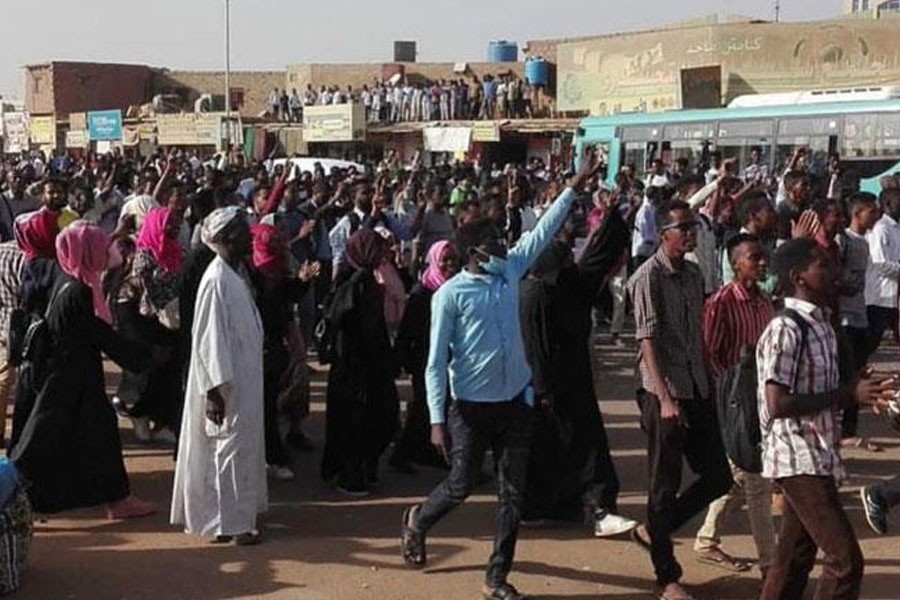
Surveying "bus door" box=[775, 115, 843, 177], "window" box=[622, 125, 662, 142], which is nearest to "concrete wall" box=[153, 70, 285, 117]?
"window" box=[622, 125, 662, 142]

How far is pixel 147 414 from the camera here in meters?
8.19

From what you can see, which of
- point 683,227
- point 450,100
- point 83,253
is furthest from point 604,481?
point 450,100

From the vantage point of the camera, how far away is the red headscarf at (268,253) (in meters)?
7.23

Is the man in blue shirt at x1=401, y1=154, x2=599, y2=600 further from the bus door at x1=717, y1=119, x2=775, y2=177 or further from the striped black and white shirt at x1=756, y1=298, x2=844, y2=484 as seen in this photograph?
the bus door at x1=717, y1=119, x2=775, y2=177

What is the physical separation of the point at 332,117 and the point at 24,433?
96.3 ft

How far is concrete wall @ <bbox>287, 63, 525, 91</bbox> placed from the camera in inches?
1649

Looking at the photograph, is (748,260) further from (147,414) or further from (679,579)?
(147,414)

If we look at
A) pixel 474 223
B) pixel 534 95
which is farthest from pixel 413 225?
pixel 534 95

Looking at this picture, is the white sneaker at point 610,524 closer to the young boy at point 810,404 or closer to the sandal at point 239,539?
the sandal at point 239,539

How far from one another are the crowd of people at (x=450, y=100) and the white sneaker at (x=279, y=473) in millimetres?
29962

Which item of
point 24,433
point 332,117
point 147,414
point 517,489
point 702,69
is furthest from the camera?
point 332,117

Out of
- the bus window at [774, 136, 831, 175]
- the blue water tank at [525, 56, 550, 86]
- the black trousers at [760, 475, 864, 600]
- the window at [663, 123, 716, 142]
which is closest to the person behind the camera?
the black trousers at [760, 475, 864, 600]

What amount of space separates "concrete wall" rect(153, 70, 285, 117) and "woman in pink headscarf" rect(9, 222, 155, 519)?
1730 inches

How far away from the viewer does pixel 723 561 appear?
574cm
